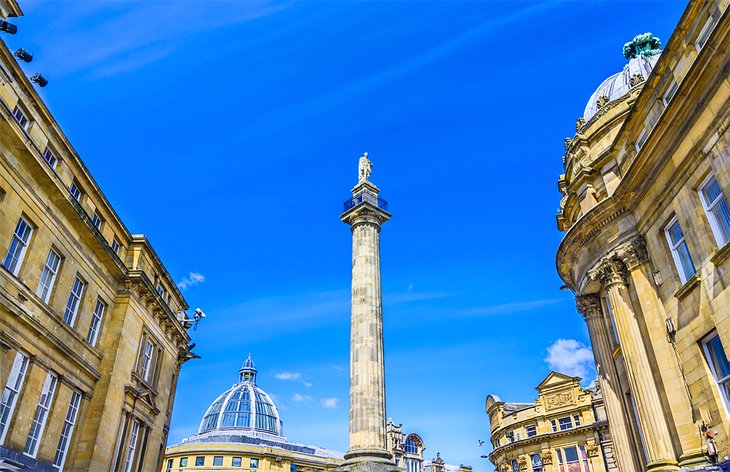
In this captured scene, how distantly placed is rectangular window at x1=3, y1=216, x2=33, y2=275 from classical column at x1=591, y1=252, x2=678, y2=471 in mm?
19779

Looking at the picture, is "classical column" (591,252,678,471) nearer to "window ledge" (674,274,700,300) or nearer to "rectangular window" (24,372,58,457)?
"window ledge" (674,274,700,300)

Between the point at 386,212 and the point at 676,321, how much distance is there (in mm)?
17670

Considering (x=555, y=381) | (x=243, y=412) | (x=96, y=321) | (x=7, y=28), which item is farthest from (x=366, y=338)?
(x=243, y=412)

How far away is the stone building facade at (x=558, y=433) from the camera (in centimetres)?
4256

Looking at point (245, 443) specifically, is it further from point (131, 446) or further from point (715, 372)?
point (715, 372)

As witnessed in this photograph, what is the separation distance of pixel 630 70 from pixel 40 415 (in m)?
31.1

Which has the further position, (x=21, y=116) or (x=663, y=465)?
(x=21, y=116)

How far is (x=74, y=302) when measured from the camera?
795 inches

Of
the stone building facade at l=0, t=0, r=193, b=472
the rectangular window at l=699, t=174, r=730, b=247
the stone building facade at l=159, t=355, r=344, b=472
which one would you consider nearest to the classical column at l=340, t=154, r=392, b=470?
the stone building facade at l=0, t=0, r=193, b=472

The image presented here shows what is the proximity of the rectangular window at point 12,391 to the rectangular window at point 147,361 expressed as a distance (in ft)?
26.2

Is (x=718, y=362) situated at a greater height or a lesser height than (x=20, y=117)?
lesser

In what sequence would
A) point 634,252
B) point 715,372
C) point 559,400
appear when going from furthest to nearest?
point 559,400
point 634,252
point 715,372

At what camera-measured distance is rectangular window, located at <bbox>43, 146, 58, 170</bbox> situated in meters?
18.9

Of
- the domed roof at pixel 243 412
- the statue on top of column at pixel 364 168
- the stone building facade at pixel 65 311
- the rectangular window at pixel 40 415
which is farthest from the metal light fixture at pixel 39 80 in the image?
the domed roof at pixel 243 412
